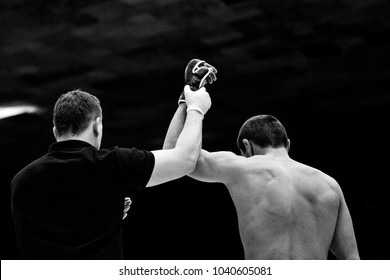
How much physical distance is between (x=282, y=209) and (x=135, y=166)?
966 millimetres

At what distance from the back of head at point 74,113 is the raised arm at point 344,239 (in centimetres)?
133

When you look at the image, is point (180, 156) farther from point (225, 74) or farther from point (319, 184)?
point (225, 74)

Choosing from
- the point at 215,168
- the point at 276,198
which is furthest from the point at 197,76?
the point at 276,198

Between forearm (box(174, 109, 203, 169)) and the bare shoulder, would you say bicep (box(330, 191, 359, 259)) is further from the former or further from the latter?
forearm (box(174, 109, 203, 169))

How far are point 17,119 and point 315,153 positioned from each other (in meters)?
4.41

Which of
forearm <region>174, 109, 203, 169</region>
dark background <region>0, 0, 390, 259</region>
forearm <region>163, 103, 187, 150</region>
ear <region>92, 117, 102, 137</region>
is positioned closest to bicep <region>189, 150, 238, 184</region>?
forearm <region>163, 103, 187, 150</region>

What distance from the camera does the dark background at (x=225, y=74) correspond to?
543cm

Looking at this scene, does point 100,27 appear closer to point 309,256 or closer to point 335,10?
point 335,10

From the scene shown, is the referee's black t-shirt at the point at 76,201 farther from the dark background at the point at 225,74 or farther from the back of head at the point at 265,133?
the dark background at the point at 225,74

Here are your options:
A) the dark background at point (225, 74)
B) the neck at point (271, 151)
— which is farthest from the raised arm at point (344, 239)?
the dark background at point (225, 74)

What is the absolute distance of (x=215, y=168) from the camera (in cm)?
272

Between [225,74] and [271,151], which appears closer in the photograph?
[271,151]

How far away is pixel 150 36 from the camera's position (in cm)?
582
